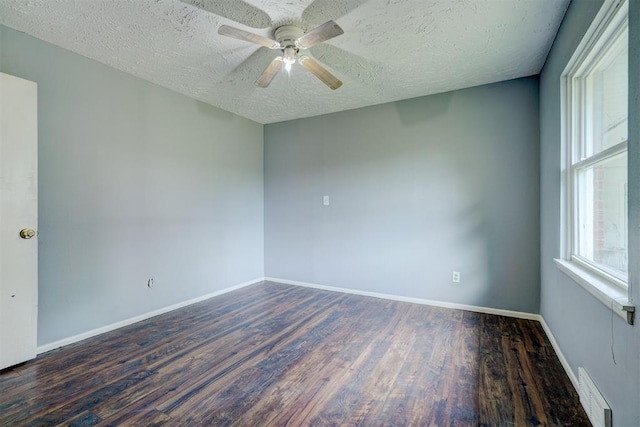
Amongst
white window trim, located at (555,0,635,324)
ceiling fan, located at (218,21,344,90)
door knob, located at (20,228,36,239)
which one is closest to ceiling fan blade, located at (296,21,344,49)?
ceiling fan, located at (218,21,344,90)

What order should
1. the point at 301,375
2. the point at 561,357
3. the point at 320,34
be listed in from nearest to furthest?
the point at 320,34, the point at 301,375, the point at 561,357

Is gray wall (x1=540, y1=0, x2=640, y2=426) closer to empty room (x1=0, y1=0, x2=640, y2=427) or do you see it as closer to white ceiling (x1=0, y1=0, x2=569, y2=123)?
empty room (x1=0, y1=0, x2=640, y2=427)

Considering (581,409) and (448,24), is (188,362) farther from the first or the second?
(448,24)

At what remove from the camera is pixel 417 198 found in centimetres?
358

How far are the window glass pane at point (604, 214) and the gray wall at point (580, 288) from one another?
212mm

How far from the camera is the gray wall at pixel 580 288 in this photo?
1.17 meters

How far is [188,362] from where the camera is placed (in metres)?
2.24

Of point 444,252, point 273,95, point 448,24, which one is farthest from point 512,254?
point 273,95

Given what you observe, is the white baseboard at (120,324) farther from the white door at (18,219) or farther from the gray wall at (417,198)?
the gray wall at (417,198)

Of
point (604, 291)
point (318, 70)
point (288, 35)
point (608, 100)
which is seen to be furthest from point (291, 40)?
point (604, 291)

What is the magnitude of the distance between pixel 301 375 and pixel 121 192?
238 cm

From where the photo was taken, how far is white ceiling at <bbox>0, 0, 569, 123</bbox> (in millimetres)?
1970

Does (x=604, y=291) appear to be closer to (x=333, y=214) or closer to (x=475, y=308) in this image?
(x=475, y=308)

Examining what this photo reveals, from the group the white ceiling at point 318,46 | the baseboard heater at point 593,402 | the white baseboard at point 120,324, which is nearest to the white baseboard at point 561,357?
the baseboard heater at point 593,402
